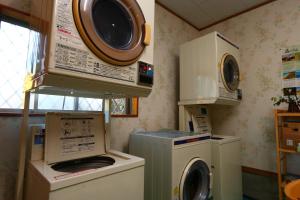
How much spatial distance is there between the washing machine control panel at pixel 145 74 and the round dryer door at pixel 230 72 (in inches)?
44.2

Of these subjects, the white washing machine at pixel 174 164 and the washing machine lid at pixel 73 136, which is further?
the white washing machine at pixel 174 164

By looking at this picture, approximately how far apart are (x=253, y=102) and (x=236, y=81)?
0.37 meters

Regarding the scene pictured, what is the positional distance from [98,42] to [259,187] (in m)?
2.43

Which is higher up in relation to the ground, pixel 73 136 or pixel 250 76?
pixel 250 76

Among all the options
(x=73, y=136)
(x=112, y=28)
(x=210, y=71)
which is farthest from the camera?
(x=210, y=71)

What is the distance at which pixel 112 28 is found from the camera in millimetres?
1046

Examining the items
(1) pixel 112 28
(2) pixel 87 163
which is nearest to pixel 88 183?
(2) pixel 87 163

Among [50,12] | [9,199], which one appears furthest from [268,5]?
[9,199]

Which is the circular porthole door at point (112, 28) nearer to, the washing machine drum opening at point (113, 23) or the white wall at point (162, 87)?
the washing machine drum opening at point (113, 23)

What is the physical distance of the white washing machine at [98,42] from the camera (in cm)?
78

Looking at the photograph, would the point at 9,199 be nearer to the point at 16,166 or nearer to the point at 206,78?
the point at 16,166

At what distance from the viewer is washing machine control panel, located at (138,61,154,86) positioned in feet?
3.54

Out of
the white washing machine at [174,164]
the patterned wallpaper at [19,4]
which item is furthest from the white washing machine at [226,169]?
the patterned wallpaper at [19,4]

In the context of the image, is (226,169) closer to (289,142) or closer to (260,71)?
(289,142)
